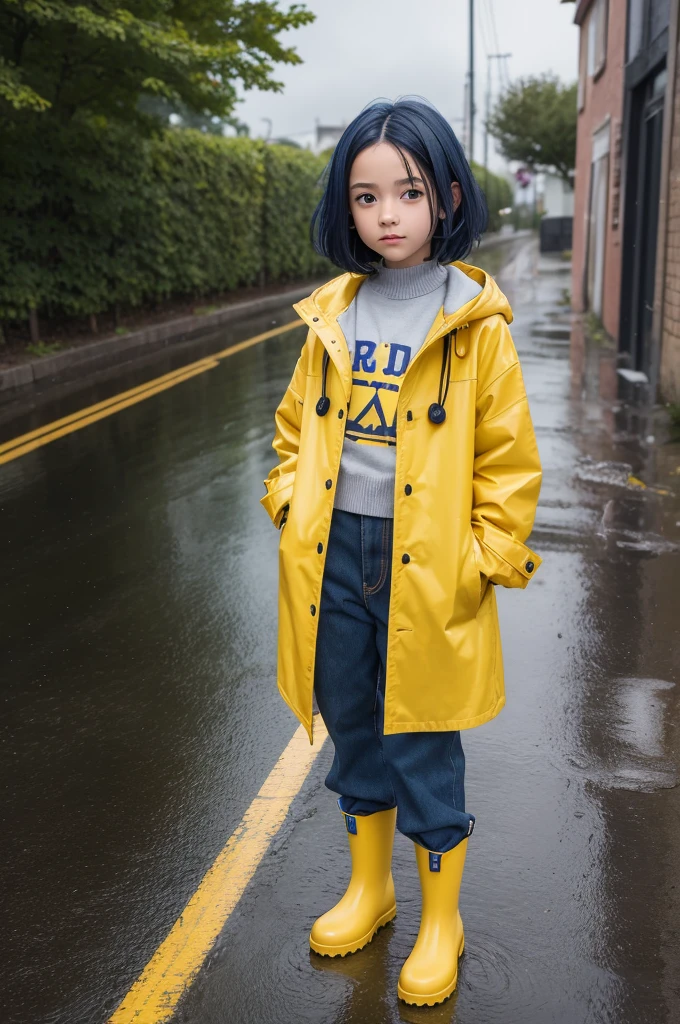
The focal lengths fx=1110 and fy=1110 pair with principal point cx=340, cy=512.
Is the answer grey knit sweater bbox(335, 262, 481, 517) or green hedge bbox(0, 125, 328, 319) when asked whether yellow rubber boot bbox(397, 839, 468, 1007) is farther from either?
green hedge bbox(0, 125, 328, 319)

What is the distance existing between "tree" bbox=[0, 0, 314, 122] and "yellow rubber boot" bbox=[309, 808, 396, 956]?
8.62m

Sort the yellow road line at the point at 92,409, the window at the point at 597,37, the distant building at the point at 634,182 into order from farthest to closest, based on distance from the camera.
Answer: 1. the window at the point at 597,37
2. the distant building at the point at 634,182
3. the yellow road line at the point at 92,409

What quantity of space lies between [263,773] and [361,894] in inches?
37.3

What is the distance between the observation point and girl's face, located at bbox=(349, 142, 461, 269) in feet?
7.58

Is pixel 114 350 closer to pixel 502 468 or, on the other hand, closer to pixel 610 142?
pixel 610 142

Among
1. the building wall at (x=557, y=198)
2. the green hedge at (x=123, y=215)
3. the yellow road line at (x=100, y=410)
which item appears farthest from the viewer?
the building wall at (x=557, y=198)

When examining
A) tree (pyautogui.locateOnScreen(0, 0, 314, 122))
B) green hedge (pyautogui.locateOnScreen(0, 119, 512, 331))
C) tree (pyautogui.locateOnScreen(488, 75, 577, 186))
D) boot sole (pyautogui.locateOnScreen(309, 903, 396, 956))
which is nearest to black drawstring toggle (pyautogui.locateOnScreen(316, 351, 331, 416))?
boot sole (pyautogui.locateOnScreen(309, 903, 396, 956))

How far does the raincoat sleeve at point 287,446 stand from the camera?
8.55ft

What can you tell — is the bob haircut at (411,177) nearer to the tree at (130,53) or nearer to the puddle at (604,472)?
the puddle at (604,472)

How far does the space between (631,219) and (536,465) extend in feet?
36.8

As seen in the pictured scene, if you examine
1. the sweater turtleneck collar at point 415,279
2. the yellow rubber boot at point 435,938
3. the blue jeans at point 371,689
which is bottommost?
the yellow rubber boot at point 435,938

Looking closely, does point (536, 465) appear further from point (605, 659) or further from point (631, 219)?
point (631, 219)

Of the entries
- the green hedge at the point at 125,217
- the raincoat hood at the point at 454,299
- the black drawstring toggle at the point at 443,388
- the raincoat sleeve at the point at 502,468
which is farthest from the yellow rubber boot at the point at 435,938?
the green hedge at the point at 125,217

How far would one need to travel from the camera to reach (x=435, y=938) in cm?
257
